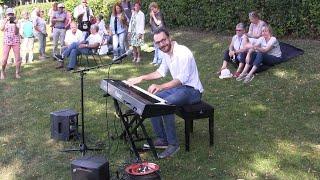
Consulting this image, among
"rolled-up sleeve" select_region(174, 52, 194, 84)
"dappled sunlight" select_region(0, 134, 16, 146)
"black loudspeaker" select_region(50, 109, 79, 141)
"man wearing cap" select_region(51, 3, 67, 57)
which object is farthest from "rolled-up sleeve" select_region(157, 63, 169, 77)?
"man wearing cap" select_region(51, 3, 67, 57)

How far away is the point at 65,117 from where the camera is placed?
717 centimetres

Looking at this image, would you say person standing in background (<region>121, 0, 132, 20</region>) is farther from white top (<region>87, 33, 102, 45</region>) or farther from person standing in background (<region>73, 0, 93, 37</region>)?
white top (<region>87, 33, 102, 45</region>)

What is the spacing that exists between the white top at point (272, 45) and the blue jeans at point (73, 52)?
16.3 feet

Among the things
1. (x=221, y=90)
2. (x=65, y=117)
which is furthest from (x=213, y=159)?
(x=221, y=90)

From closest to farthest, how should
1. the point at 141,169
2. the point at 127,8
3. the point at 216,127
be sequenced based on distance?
the point at 141,169, the point at 216,127, the point at 127,8

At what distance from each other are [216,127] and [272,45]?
363 cm

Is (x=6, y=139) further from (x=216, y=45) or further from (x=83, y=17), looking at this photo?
(x=83, y=17)

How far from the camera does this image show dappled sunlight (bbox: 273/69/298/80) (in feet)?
32.7

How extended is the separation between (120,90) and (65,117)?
67.6 inches

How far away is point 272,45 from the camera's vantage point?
33.7ft

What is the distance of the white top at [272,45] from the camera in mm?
10227

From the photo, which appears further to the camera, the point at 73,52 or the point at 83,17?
the point at 83,17

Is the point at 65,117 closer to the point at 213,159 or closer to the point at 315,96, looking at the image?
the point at 213,159

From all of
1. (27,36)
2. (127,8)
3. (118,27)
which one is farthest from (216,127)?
(27,36)
